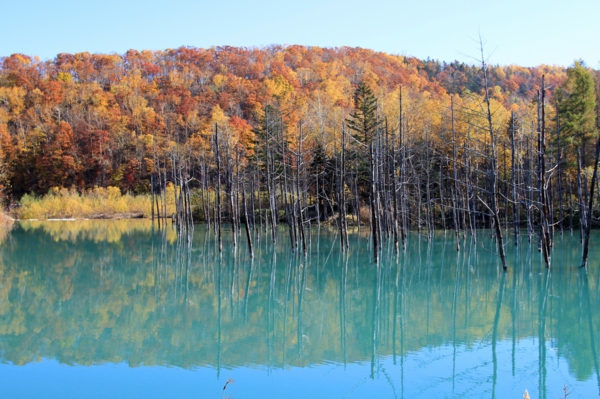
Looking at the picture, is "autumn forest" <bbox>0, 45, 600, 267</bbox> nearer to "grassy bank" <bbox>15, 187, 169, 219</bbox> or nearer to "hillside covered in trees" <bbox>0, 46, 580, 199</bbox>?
"hillside covered in trees" <bbox>0, 46, 580, 199</bbox>

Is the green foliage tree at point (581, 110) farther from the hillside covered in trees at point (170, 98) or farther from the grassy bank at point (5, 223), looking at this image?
the grassy bank at point (5, 223)

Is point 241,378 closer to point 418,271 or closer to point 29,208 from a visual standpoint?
point 418,271

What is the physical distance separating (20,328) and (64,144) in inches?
2205

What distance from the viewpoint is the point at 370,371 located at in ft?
25.5

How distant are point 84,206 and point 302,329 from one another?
44.3 m

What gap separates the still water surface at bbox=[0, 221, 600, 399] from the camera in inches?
289

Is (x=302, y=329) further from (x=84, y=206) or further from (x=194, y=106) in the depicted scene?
(x=194, y=106)

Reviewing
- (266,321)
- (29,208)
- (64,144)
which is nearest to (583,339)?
(266,321)

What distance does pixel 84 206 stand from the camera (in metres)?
49.2

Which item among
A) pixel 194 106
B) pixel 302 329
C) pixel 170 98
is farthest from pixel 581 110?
pixel 170 98

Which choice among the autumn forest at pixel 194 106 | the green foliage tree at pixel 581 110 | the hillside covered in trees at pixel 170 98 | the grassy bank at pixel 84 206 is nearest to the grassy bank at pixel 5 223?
the grassy bank at pixel 84 206

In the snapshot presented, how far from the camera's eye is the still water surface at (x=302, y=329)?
733 centimetres

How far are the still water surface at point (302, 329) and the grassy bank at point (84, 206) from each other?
31125 millimetres

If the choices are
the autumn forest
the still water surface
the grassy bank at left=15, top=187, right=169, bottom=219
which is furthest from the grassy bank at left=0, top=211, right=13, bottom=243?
the still water surface
